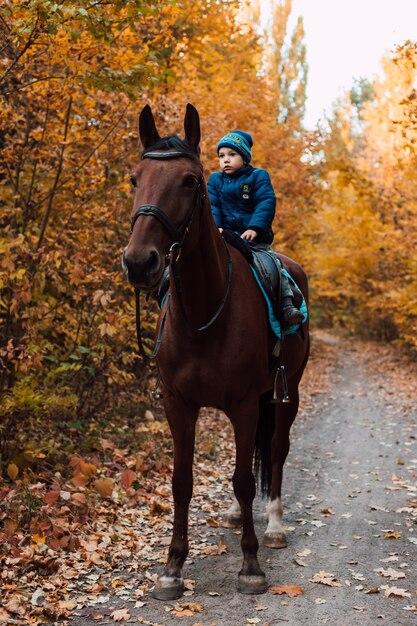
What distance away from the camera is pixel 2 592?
157 inches

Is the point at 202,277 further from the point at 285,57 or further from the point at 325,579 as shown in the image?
the point at 285,57

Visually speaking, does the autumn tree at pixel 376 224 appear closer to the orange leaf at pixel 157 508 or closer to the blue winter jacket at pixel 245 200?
the blue winter jacket at pixel 245 200

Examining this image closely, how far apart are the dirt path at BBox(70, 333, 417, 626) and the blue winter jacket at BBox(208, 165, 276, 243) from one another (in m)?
2.51

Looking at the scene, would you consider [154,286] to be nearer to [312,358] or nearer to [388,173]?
[388,173]

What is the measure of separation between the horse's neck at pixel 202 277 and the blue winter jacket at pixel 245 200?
775 mm

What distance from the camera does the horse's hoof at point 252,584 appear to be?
13.7ft

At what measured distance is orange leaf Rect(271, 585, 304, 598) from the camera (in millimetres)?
4152

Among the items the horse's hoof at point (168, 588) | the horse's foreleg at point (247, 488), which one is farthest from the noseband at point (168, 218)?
the horse's hoof at point (168, 588)

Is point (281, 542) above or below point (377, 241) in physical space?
below

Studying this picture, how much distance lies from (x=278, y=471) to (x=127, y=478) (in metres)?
1.66

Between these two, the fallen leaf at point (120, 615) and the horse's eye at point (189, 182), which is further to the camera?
the fallen leaf at point (120, 615)

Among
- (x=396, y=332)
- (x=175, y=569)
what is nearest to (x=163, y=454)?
(x=175, y=569)

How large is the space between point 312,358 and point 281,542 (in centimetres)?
1698

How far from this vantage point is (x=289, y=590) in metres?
4.20
